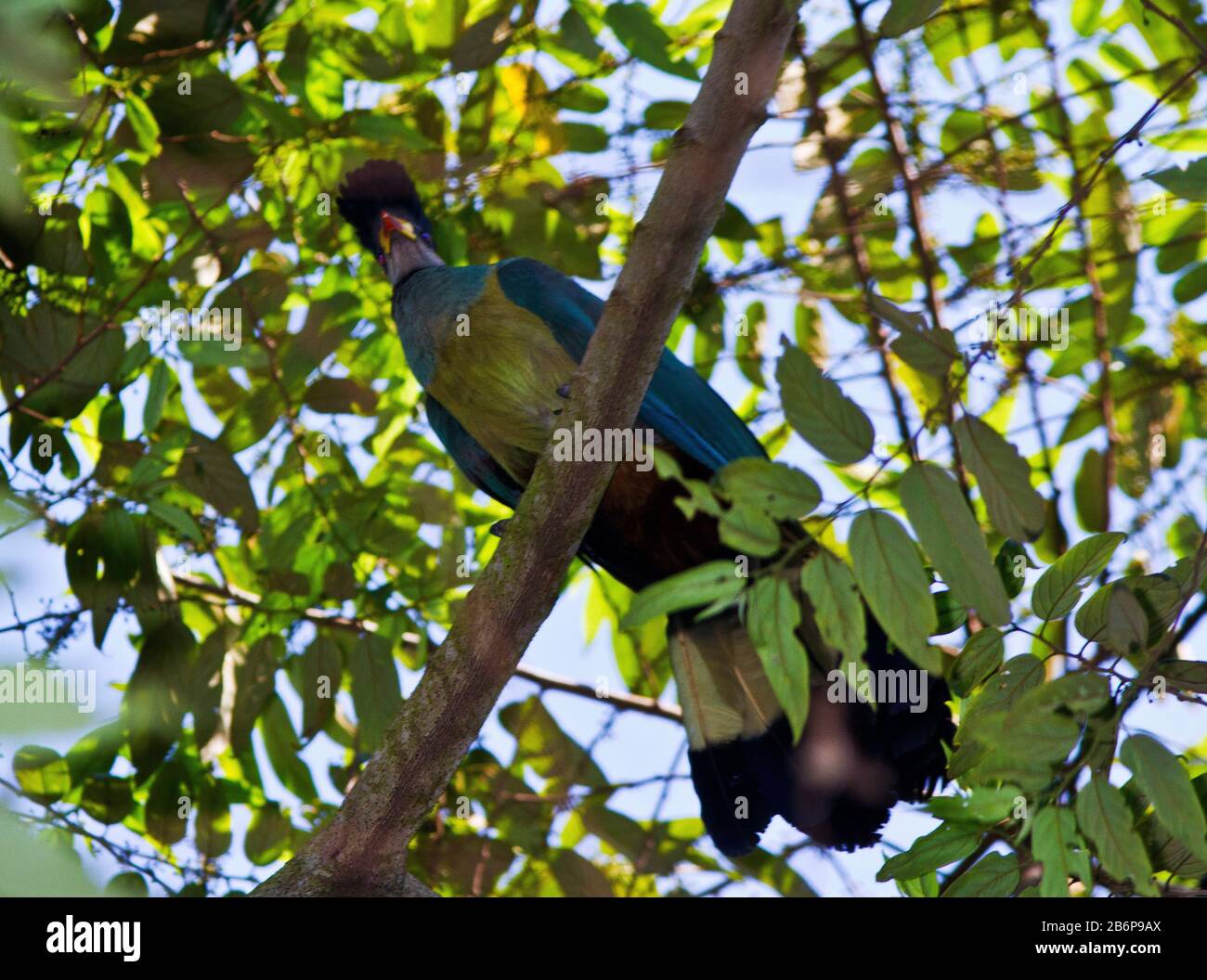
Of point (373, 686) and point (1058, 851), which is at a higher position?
point (373, 686)

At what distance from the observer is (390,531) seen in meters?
3.38

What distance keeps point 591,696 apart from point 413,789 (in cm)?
164

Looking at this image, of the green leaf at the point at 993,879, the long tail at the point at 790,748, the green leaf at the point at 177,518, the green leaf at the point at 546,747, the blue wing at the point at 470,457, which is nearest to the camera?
the green leaf at the point at 993,879

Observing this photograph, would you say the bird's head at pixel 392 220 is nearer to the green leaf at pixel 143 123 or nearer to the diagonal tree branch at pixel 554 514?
the green leaf at pixel 143 123

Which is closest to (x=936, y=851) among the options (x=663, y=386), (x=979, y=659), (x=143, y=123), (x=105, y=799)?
(x=979, y=659)

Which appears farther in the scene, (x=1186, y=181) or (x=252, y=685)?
(x=252, y=685)

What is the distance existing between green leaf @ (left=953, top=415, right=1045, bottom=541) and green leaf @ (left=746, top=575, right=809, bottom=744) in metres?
0.33

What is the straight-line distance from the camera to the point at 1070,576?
199cm

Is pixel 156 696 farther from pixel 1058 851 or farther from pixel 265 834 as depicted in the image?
pixel 1058 851

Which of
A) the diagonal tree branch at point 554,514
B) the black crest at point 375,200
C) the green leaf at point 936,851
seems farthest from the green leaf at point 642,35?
the green leaf at point 936,851

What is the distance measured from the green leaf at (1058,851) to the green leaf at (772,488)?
20.0 inches

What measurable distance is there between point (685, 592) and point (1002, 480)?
488mm

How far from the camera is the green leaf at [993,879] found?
1833mm
